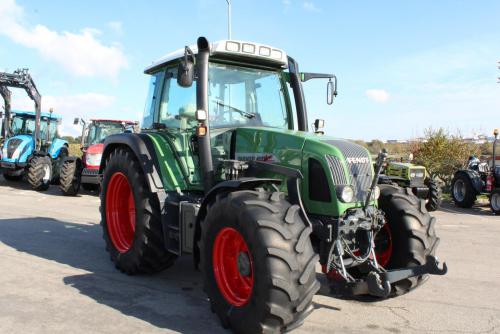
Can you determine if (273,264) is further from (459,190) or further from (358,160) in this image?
(459,190)

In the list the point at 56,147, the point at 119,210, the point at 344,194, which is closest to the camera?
the point at 344,194

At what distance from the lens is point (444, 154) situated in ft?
59.8

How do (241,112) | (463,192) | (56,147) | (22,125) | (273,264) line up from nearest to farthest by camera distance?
(273,264) → (241,112) → (463,192) → (56,147) → (22,125)

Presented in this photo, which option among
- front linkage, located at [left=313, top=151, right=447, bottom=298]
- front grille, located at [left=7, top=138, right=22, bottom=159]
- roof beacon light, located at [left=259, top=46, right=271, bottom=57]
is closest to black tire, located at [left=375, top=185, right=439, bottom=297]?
front linkage, located at [left=313, top=151, right=447, bottom=298]

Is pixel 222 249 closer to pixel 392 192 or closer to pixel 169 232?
pixel 169 232

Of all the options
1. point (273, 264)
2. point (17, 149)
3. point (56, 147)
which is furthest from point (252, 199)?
point (56, 147)

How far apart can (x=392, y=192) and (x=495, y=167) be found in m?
10.2

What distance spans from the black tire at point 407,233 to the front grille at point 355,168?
1.50 ft

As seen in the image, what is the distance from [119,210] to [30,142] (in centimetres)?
1133

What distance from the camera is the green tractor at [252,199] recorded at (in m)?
3.43

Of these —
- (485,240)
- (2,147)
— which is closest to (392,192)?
(485,240)

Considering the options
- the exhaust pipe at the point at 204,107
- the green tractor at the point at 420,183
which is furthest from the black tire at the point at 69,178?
the exhaust pipe at the point at 204,107

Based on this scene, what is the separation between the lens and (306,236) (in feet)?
11.2

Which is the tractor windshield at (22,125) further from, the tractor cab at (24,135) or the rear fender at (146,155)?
the rear fender at (146,155)
